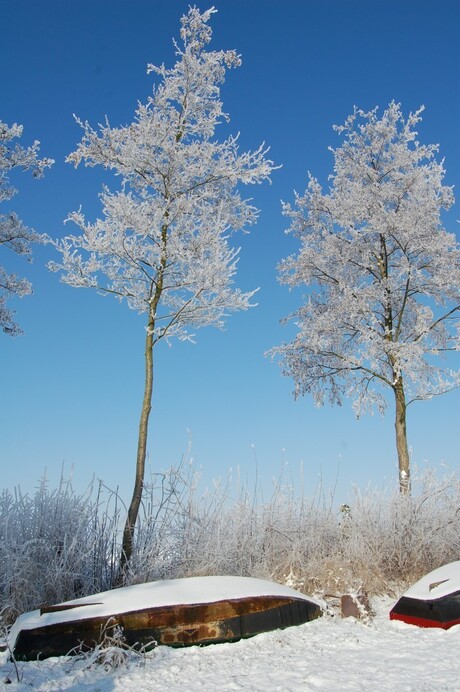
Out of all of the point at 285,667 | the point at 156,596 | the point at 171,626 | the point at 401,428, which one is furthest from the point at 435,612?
the point at 401,428

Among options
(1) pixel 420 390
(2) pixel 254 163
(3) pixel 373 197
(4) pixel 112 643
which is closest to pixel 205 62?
(2) pixel 254 163

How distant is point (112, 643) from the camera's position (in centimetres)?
523

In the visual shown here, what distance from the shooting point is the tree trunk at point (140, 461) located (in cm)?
794

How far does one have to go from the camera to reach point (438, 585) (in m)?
6.55

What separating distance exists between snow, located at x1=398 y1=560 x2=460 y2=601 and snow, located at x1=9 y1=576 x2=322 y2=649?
1171mm

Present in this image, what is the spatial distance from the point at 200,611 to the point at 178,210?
594 centimetres

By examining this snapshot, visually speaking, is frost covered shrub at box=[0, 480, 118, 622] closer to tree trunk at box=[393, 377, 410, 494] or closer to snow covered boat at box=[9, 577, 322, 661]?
snow covered boat at box=[9, 577, 322, 661]

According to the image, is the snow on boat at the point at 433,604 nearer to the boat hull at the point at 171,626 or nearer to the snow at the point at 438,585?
the snow at the point at 438,585

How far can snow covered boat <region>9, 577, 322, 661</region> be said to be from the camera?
17.1ft

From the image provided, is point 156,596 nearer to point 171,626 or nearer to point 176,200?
point 171,626

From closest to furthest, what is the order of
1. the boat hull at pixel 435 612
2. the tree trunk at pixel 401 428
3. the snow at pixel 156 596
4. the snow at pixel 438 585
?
1. the snow at pixel 156 596
2. the boat hull at pixel 435 612
3. the snow at pixel 438 585
4. the tree trunk at pixel 401 428

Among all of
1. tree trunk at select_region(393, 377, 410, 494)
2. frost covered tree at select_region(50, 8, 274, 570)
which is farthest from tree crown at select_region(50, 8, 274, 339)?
tree trunk at select_region(393, 377, 410, 494)

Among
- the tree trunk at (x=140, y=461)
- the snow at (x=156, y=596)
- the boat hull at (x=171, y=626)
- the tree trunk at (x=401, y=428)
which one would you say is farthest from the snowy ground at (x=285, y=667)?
the tree trunk at (x=401, y=428)

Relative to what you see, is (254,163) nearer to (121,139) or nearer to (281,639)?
(121,139)
